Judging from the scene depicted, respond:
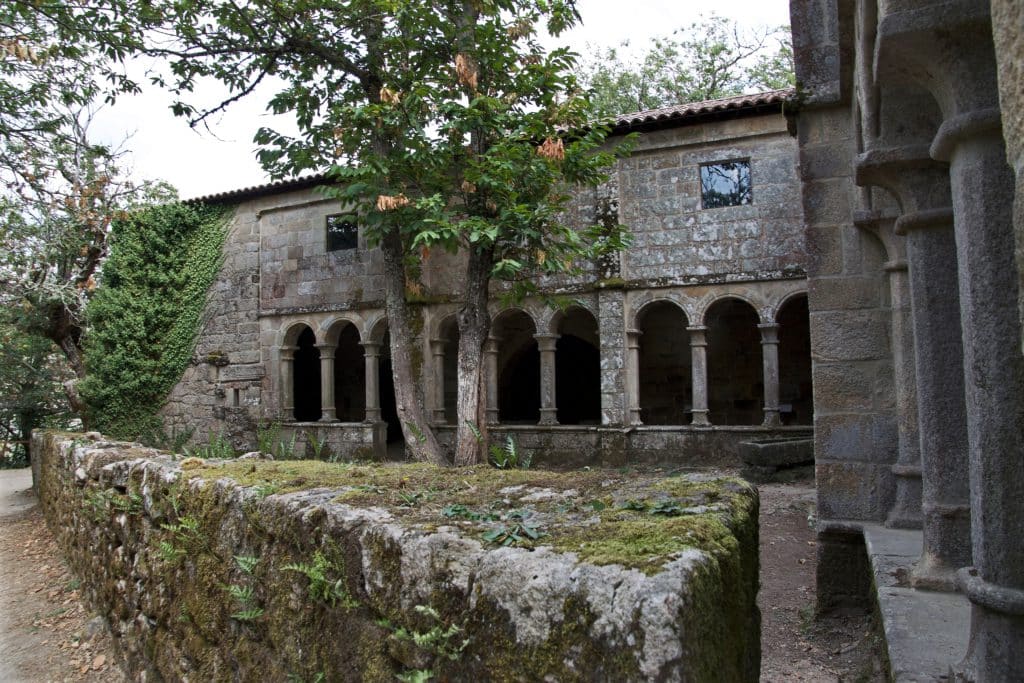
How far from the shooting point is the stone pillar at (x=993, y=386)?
2.00 meters

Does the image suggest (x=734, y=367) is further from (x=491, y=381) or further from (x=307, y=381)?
(x=307, y=381)

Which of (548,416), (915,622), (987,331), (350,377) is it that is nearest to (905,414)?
(915,622)

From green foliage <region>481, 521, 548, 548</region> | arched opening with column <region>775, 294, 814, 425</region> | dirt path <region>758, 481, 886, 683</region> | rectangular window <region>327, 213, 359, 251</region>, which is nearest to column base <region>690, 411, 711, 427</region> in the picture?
arched opening with column <region>775, 294, 814, 425</region>

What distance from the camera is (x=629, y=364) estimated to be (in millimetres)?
11352

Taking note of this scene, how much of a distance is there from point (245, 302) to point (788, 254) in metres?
10.3

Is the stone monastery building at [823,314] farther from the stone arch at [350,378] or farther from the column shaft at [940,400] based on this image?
the stone arch at [350,378]

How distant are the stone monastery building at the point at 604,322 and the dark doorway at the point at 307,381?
4 cm

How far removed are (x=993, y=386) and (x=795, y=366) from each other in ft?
39.3

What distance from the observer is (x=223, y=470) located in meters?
2.77

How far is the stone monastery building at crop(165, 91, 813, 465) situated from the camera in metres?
10.7

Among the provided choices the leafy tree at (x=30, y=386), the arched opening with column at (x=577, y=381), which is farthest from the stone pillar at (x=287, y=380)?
the arched opening with column at (x=577, y=381)

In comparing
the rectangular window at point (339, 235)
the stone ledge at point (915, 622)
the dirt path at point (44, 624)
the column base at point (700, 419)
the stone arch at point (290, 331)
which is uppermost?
the rectangular window at point (339, 235)

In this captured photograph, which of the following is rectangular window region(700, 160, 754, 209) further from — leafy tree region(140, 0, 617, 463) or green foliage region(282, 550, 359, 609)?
green foliage region(282, 550, 359, 609)

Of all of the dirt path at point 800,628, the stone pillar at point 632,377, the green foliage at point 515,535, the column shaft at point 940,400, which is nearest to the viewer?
the green foliage at point 515,535
